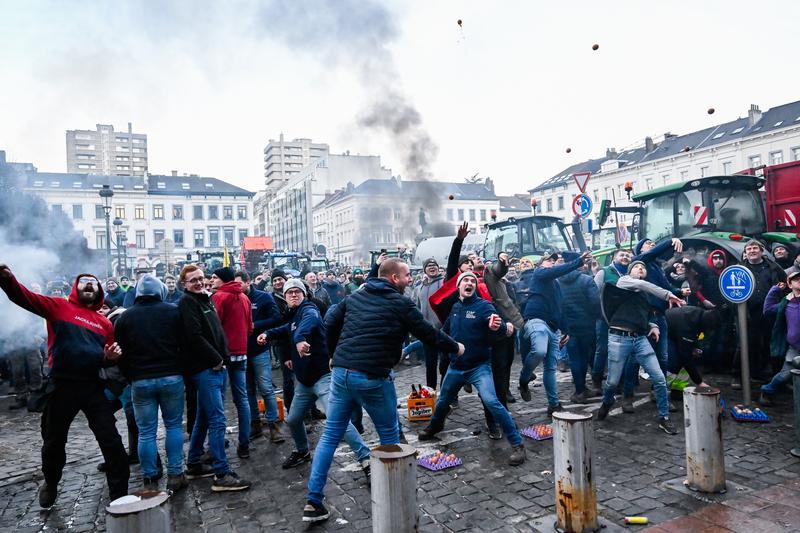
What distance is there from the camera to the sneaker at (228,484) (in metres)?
4.96

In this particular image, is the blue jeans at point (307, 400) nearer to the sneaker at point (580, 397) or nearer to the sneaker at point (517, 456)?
the sneaker at point (517, 456)

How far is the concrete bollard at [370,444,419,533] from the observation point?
3.38 metres

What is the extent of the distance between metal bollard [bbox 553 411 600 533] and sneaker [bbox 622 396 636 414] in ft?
10.6

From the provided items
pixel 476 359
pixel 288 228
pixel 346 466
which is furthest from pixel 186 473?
pixel 288 228

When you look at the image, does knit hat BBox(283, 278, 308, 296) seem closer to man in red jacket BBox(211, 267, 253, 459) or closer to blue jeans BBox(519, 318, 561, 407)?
man in red jacket BBox(211, 267, 253, 459)

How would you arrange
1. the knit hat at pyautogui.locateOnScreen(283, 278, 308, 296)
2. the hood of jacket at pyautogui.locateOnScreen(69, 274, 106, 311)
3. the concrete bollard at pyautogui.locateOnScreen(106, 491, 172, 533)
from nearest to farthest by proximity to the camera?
the concrete bollard at pyautogui.locateOnScreen(106, 491, 172, 533) → the hood of jacket at pyautogui.locateOnScreen(69, 274, 106, 311) → the knit hat at pyautogui.locateOnScreen(283, 278, 308, 296)

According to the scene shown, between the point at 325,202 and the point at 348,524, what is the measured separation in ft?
251

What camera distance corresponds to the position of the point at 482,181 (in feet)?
267

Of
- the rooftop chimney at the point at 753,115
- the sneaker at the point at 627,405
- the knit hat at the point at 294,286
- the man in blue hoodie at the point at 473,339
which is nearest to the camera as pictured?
the man in blue hoodie at the point at 473,339

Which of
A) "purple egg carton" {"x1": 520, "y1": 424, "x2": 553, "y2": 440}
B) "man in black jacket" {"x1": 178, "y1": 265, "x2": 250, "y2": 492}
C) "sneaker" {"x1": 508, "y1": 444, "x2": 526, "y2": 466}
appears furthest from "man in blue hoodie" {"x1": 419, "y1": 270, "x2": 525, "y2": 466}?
"man in black jacket" {"x1": 178, "y1": 265, "x2": 250, "y2": 492}

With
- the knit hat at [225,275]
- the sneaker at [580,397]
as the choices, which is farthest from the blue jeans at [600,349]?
the knit hat at [225,275]

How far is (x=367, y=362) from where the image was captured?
14.2ft

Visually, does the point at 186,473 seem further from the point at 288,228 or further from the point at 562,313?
the point at 288,228

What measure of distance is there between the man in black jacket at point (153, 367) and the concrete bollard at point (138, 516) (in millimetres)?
2081
